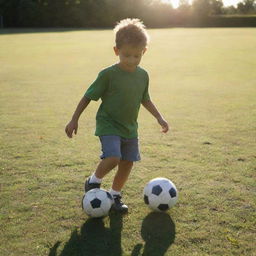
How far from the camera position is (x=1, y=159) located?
5.55 meters

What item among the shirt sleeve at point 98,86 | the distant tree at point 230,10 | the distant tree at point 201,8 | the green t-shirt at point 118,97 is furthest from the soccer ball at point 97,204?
the distant tree at point 230,10

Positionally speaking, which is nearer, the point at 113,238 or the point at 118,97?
the point at 113,238

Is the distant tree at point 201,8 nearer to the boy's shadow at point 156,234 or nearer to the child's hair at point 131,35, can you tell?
the child's hair at point 131,35

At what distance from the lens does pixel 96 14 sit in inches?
2352

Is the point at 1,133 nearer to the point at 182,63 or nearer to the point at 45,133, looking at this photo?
the point at 45,133

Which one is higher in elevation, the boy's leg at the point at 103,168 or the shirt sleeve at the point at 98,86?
the shirt sleeve at the point at 98,86

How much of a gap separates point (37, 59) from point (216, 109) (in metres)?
12.5

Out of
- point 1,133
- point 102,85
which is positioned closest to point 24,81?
point 1,133

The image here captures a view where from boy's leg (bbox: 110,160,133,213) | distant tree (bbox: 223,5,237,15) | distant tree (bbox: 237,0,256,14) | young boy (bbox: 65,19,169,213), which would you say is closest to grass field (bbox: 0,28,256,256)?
boy's leg (bbox: 110,160,133,213)

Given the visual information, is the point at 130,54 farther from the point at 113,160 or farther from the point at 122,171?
the point at 122,171

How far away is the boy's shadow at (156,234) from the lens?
Result: 3.28 m

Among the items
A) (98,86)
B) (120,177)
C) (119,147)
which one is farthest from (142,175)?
(98,86)

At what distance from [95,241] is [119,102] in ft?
4.24

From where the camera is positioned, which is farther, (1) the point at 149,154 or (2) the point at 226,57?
(2) the point at 226,57
